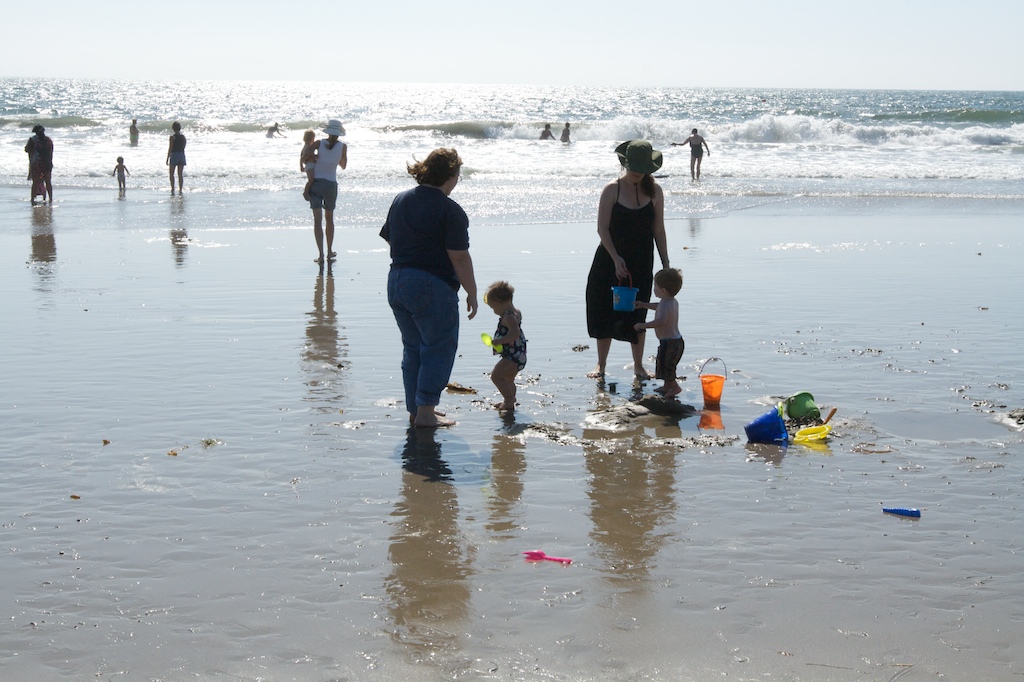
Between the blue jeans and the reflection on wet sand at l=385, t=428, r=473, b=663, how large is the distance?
0.60m

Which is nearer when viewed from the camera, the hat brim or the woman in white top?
the hat brim

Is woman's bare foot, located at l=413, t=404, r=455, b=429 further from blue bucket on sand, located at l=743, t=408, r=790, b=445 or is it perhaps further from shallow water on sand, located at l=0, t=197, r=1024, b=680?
blue bucket on sand, located at l=743, t=408, r=790, b=445

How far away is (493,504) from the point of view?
4.91 meters

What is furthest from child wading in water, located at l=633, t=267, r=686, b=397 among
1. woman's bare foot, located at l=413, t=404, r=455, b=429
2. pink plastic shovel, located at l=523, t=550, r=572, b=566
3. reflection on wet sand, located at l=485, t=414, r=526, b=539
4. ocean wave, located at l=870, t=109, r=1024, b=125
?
ocean wave, located at l=870, t=109, r=1024, b=125

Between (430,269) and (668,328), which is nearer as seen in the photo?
(430,269)

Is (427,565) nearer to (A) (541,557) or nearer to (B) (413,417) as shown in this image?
(A) (541,557)

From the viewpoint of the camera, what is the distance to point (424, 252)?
6016 millimetres

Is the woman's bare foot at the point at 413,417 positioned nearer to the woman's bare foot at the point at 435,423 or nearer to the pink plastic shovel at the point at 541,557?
the woman's bare foot at the point at 435,423

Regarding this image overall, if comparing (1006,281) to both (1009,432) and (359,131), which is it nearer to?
(1009,432)

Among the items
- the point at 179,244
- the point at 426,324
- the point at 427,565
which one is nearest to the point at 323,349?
the point at 426,324

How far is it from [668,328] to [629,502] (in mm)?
2202

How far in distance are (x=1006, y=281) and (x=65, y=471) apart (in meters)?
9.43

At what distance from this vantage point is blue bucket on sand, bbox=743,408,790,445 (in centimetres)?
584

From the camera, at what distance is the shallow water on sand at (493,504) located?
141 inches
